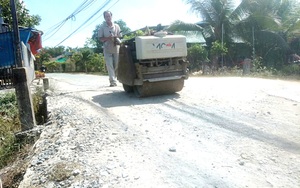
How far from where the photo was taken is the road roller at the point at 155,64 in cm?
573

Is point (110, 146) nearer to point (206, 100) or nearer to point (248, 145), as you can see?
point (248, 145)

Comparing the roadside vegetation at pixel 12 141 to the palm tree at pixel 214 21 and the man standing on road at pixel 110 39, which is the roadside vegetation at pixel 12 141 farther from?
the palm tree at pixel 214 21

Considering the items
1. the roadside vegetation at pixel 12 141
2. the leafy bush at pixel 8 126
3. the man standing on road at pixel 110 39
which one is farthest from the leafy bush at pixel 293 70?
the leafy bush at pixel 8 126

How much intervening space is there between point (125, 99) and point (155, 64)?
3.20 feet

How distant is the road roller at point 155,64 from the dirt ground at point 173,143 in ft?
0.88

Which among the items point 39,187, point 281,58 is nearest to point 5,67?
point 39,187

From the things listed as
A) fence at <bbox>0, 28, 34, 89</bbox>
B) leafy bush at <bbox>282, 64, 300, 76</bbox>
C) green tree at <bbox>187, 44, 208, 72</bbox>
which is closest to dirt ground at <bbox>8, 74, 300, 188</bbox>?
fence at <bbox>0, 28, 34, 89</bbox>

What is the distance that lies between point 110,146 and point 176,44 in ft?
9.93

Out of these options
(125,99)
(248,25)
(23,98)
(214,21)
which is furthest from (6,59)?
(248,25)

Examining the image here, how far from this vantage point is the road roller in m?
5.73

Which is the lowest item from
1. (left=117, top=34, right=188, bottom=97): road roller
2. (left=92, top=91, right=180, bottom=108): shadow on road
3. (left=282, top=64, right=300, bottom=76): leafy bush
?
(left=282, top=64, right=300, bottom=76): leafy bush

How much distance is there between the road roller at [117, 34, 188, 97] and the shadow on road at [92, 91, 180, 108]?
11 cm

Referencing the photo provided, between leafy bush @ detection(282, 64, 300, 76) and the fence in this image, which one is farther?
leafy bush @ detection(282, 64, 300, 76)

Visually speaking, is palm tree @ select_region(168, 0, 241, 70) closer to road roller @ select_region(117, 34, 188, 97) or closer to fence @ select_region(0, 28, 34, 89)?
fence @ select_region(0, 28, 34, 89)
